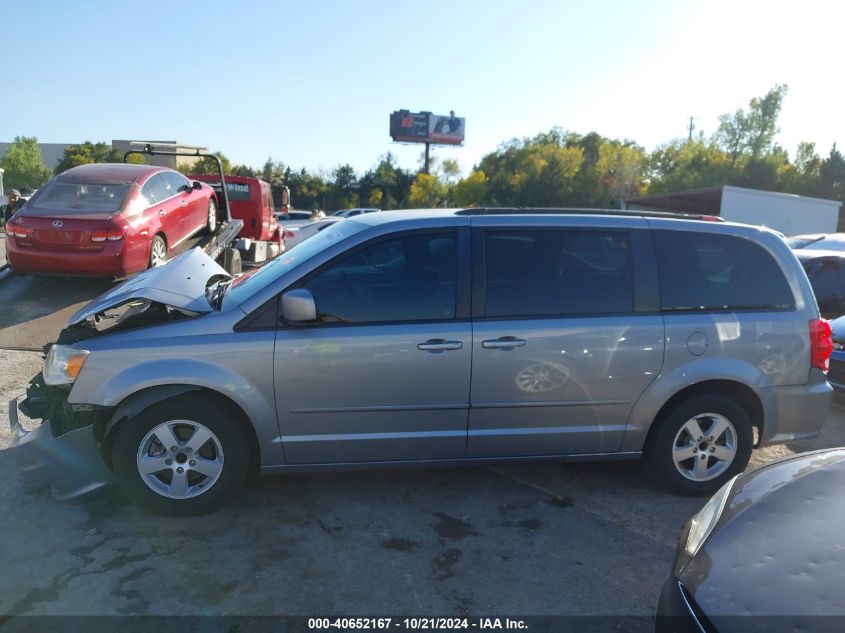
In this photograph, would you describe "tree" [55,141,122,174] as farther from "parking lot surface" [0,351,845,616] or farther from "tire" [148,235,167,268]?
"parking lot surface" [0,351,845,616]

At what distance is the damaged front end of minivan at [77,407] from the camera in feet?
12.3

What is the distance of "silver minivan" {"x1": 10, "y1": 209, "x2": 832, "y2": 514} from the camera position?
12.3 ft

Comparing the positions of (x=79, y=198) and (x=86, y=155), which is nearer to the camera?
(x=79, y=198)

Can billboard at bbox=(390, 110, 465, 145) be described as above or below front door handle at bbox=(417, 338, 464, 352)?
above

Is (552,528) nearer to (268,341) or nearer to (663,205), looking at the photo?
(268,341)

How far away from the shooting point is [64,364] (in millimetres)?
3715

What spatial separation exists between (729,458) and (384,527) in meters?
2.28

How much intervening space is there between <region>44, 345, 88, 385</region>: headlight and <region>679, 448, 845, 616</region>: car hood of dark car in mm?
3214

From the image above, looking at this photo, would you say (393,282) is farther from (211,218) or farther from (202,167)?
(202,167)

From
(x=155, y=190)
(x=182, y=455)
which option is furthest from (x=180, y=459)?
(x=155, y=190)

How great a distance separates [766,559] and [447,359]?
1.98 metres

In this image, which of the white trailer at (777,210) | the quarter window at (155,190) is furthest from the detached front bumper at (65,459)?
the white trailer at (777,210)

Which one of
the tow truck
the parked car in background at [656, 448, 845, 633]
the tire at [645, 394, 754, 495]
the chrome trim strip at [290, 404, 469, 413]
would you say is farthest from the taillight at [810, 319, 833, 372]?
the tow truck

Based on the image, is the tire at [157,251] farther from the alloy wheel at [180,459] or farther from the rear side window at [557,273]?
the rear side window at [557,273]
